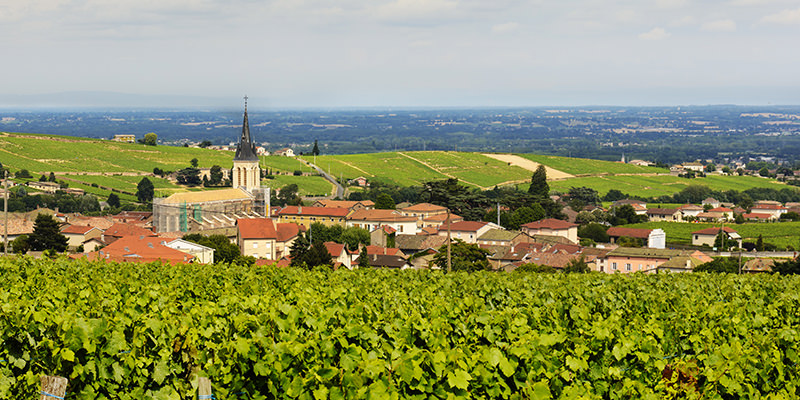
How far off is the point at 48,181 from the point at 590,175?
9515 centimetres

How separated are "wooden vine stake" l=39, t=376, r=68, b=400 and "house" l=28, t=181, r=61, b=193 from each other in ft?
352

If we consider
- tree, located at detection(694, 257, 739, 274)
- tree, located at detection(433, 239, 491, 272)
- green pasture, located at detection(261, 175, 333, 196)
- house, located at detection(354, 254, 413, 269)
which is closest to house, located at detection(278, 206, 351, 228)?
house, located at detection(354, 254, 413, 269)

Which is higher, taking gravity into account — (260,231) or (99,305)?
(99,305)

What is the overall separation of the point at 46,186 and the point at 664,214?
77.8 meters

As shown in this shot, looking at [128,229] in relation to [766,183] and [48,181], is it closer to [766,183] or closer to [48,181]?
[48,181]

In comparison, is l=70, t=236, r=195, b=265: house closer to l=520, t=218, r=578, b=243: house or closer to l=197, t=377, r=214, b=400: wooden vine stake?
l=197, t=377, r=214, b=400: wooden vine stake

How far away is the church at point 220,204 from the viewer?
7644cm

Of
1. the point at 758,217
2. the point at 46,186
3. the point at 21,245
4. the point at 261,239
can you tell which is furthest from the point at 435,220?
the point at 46,186

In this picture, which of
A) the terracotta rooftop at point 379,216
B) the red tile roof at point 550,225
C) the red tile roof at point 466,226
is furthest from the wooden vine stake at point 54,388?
the red tile roof at point 550,225

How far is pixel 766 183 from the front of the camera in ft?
499

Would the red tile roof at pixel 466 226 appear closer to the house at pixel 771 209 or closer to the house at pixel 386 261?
the house at pixel 386 261

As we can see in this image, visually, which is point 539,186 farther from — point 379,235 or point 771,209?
point 379,235

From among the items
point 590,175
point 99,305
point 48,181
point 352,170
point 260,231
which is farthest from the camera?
point 590,175

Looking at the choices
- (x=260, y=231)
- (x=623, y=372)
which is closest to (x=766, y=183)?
(x=260, y=231)
